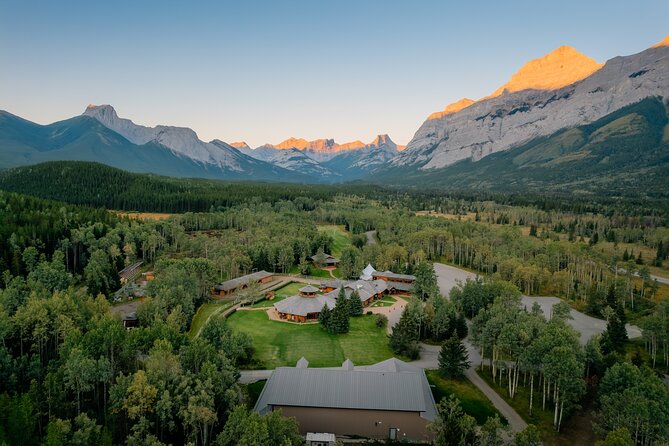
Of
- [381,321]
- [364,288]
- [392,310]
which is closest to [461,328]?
[381,321]

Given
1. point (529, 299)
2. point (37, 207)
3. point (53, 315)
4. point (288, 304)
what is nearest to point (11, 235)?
point (37, 207)

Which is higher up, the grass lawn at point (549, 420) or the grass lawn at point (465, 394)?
the grass lawn at point (465, 394)

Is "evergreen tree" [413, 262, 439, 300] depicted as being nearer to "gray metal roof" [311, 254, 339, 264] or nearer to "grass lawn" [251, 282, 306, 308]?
"grass lawn" [251, 282, 306, 308]

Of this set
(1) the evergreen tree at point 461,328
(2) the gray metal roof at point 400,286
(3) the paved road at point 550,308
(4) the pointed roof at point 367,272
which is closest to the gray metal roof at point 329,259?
(4) the pointed roof at point 367,272

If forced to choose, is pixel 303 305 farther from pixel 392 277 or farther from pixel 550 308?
pixel 550 308

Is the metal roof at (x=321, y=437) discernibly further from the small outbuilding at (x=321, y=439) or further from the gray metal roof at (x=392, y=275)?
the gray metal roof at (x=392, y=275)

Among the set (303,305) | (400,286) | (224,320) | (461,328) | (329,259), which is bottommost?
(400,286)
